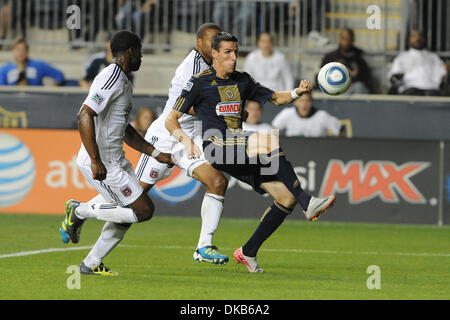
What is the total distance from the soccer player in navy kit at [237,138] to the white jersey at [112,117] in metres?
0.77

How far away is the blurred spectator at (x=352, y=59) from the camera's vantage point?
17297 mm

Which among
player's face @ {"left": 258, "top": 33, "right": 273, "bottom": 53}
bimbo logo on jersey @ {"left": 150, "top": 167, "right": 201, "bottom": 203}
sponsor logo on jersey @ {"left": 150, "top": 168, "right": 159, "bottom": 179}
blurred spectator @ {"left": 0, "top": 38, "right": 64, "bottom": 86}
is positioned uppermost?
player's face @ {"left": 258, "top": 33, "right": 273, "bottom": 53}

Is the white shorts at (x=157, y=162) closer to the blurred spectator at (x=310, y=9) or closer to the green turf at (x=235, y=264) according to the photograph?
the green turf at (x=235, y=264)

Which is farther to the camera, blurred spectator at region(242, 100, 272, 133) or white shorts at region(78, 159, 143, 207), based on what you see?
blurred spectator at region(242, 100, 272, 133)

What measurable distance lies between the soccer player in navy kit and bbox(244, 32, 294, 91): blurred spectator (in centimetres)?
774

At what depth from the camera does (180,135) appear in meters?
9.17

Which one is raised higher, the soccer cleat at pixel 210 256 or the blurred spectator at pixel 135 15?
the blurred spectator at pixel 135 15

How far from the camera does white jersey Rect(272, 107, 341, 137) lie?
53.2 feet

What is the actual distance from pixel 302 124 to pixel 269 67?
1537 mm

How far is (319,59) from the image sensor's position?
712 inches

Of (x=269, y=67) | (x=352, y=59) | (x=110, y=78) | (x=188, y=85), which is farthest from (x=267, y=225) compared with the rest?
(x=352, y=59)
